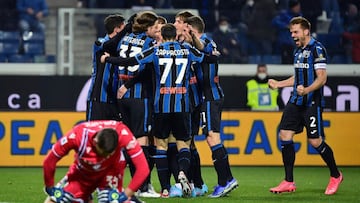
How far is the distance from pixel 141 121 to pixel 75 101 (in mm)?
6750

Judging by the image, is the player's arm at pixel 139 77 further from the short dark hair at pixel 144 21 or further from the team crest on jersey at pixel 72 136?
the team crest on jersey at pixel 72 136

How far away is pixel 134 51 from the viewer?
12.0 meters

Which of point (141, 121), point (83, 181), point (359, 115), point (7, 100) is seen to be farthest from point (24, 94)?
point (83, 181)

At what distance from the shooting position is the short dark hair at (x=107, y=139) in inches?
338

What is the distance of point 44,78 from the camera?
61.8 ft

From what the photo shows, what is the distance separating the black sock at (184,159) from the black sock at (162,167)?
160 mm

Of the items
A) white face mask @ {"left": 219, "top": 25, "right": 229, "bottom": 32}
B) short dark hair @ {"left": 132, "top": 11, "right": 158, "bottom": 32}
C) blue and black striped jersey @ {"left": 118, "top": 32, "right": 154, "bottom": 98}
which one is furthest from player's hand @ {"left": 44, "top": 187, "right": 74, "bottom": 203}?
white face mask @ {"left": 219, "top": 25, "right": 229, "bottom": 32}

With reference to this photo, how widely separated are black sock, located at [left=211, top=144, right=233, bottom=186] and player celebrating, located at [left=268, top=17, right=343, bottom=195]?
0.73 m

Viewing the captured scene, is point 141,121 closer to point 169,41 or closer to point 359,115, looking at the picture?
point 169,41

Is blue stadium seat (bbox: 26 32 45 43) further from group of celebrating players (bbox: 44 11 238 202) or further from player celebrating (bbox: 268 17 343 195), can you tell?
player celebrating (bbox: 268 17 343 195)

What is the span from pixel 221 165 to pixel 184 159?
19.6 inches

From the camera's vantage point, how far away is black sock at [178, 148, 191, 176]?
11773 mm

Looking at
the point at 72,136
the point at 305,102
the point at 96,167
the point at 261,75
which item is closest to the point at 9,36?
the point at 261,75

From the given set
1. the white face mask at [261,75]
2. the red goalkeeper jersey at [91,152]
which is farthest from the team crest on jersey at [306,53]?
the white face mask at [261,75]
